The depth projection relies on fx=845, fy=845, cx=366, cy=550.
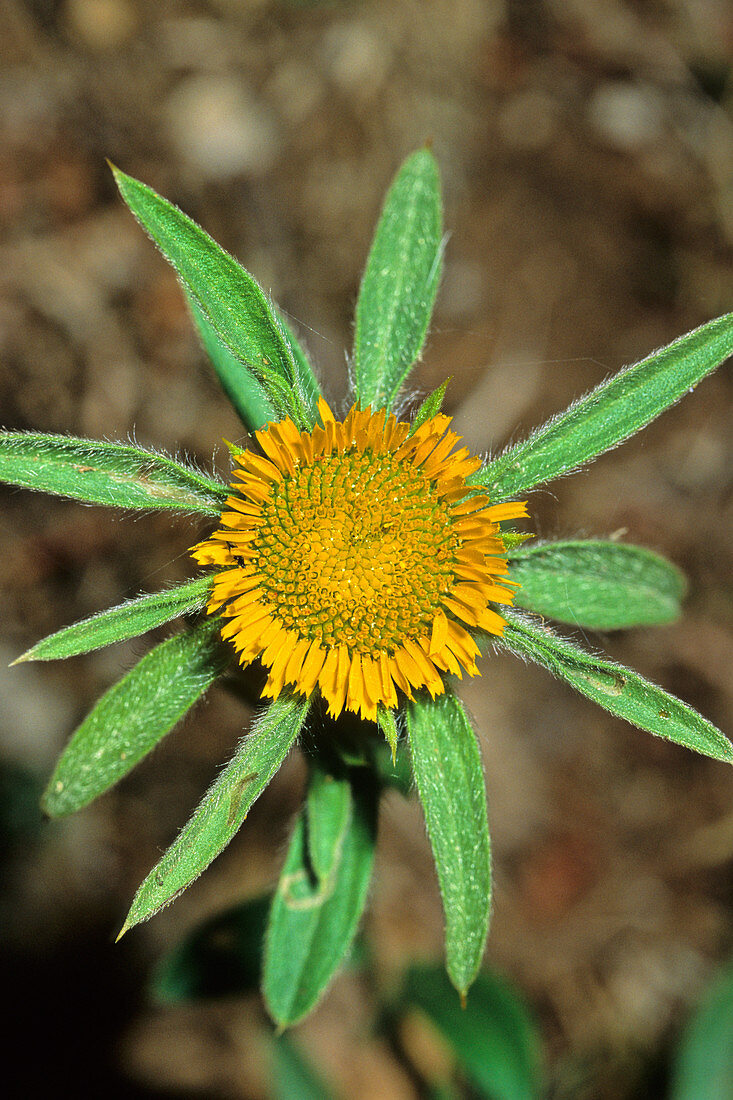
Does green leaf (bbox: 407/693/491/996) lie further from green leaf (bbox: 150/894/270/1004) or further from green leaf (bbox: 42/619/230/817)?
green leaf (bbox: 150/894/270/1004)

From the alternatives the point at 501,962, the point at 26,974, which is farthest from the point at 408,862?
the point at 26,974

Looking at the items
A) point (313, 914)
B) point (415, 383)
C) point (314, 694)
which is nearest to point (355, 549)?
point (314, 694)

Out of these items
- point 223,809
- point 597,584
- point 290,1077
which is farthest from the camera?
point 290,1077

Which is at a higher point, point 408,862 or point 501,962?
point 408,862

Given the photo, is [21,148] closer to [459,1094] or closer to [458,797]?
[458,797]

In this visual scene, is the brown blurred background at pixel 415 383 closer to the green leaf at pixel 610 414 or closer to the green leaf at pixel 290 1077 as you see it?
the green leaf at pixel 290 1077

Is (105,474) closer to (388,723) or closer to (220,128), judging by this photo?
(388,723)
